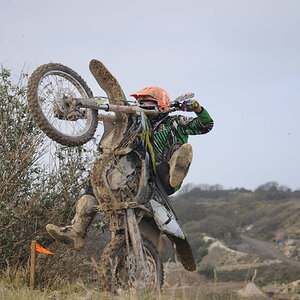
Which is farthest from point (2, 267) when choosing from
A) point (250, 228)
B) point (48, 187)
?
point (250, 228)

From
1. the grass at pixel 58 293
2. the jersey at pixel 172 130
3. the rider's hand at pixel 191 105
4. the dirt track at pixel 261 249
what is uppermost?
the rider's hand at pixel 191 105

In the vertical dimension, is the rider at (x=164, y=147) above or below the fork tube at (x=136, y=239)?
above

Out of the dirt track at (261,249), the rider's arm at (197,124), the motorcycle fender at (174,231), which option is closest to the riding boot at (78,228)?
the motorcycle fender at (174,231)

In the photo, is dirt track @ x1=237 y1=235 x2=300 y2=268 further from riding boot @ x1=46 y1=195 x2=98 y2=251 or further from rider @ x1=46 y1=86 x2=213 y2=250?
riding boot @ x1=46 y1=195 x2=98 y2=251

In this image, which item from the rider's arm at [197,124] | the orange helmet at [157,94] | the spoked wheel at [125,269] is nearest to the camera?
the spoked wheel at [125,269]

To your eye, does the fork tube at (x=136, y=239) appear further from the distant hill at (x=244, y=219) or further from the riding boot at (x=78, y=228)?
the distant hill at (x=244, y=219)

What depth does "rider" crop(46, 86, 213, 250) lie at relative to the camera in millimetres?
6402

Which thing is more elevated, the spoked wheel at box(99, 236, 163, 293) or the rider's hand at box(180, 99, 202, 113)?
the rider's hand at box(180, 99, 202, 113)

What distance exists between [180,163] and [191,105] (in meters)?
0.68

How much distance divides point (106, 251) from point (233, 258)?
4150 centimetres

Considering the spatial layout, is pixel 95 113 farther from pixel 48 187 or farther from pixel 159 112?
pixel 48 187

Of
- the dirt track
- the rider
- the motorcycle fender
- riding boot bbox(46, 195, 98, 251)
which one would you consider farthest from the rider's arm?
the dirt track

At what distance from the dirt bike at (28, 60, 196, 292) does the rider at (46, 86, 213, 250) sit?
0.15 metres

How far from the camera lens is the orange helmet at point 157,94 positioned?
7047 millimetres
